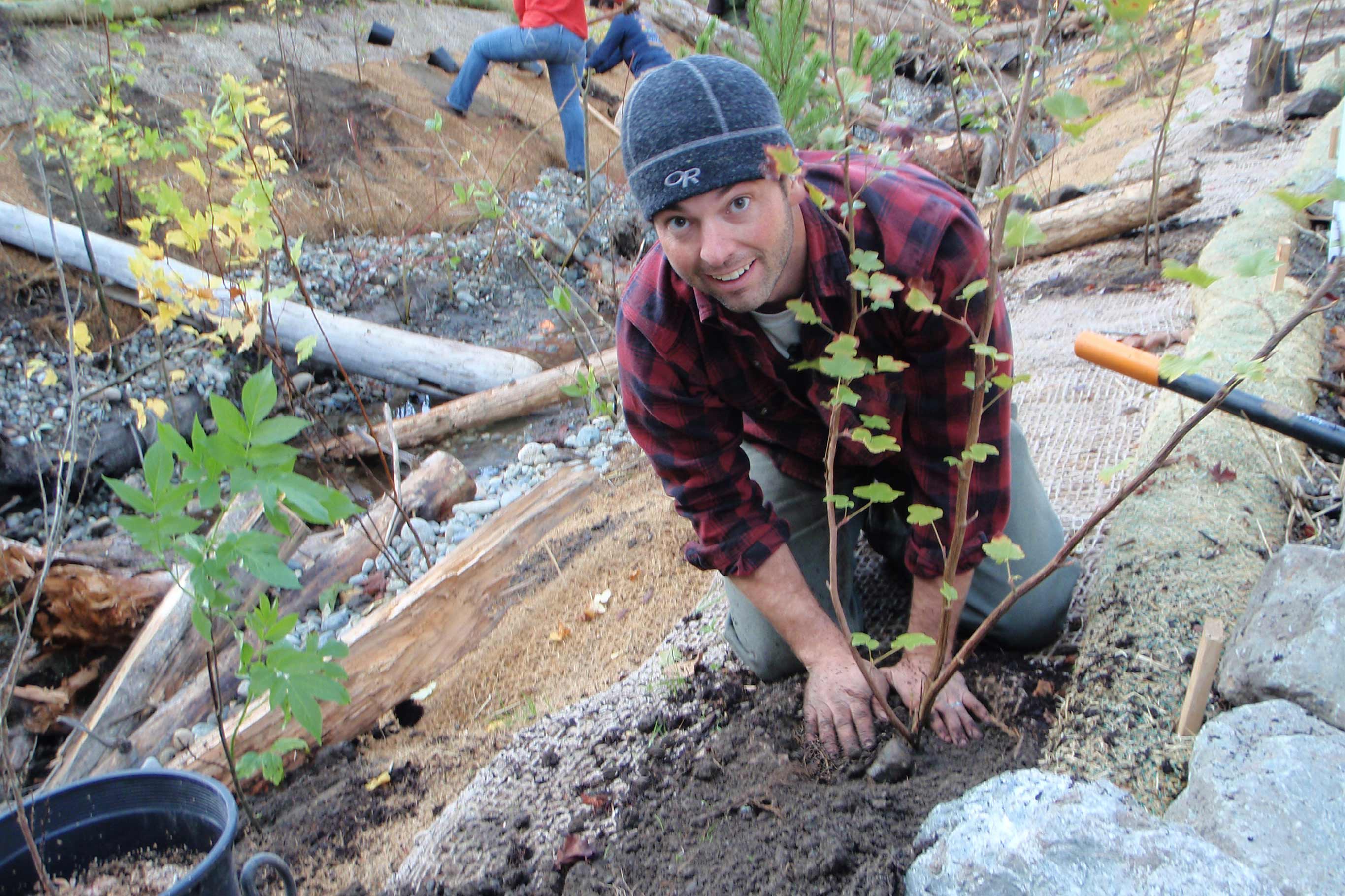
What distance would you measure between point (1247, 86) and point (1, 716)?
7966mm

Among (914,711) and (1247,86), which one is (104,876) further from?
(1247,86)

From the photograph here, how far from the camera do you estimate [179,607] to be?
309 cm

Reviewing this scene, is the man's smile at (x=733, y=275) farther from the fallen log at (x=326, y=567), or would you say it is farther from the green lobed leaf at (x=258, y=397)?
the fallen log at (x=326, y=567)

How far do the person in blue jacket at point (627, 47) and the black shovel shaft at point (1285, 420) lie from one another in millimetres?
6310

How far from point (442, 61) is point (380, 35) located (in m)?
0.67

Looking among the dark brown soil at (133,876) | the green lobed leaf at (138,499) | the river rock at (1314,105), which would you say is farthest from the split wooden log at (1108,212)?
the dark brown soil at (133,876)

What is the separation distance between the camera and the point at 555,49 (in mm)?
7387

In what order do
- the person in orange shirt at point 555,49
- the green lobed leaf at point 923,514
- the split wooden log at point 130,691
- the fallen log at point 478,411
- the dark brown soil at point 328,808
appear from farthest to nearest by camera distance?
the person in orange shirt at point 555,49 → the fallen log at point 478,411 → the split wooden log at point 130,691 → the dark brown soil at point 328,808 → the green lobed leaf at point 923,514

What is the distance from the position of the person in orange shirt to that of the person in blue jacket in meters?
0.19

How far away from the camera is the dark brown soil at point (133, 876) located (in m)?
1.67

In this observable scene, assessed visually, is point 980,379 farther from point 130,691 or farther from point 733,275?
point 130,691

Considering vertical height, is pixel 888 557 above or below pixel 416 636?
above

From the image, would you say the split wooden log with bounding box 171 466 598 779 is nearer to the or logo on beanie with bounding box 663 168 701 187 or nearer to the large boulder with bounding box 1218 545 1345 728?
the or logo on beanie with bounding box 663 168 701 187

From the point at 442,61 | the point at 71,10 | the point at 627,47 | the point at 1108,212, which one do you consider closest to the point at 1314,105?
the point at 1108,212
